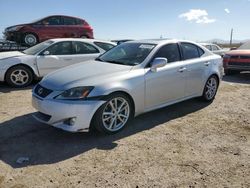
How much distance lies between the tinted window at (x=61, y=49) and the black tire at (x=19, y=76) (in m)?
0.89

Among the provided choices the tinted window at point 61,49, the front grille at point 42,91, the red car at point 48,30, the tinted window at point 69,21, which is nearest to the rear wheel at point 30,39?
the red car at point 48,30

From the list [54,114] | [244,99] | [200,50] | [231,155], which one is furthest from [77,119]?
[244,99]

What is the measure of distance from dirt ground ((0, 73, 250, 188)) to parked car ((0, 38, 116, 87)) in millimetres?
2399

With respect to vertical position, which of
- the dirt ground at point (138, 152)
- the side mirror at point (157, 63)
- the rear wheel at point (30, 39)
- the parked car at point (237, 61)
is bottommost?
the dirt ground at point (138, 152)

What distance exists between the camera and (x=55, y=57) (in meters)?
8.51

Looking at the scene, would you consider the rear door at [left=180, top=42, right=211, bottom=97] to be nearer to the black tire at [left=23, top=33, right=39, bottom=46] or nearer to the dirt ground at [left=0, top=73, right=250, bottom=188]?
the dirt ground at [left=0, top=73, right=250, bottom=188]

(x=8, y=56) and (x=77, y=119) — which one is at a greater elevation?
(x=8, y=56)

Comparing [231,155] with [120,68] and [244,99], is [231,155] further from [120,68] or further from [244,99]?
[244,99]

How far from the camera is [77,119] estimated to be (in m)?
4.21

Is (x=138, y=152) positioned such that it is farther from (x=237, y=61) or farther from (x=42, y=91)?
(x=237, y=61)

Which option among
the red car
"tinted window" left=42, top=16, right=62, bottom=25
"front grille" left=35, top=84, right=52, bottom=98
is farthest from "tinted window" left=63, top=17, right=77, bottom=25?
"front grille" left=35, top=84, right=52, bottom=98

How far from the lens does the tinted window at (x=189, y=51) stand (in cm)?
590

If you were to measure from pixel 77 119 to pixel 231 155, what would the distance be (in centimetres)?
223

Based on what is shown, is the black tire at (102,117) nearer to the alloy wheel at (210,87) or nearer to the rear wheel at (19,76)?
the alloy wheel at (210,87)
